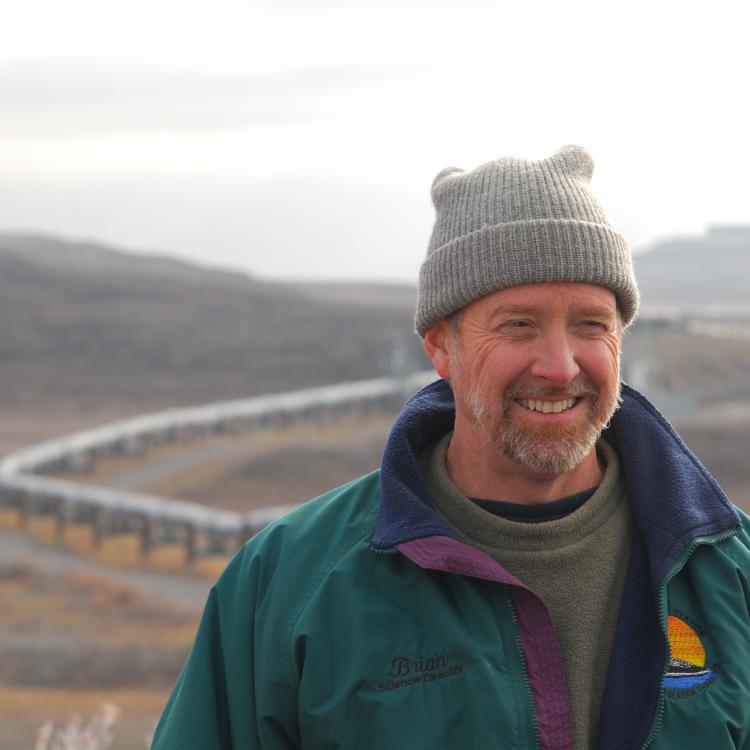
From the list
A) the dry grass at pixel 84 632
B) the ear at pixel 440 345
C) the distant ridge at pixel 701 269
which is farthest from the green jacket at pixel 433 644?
the distant ridge at pixel 701 269

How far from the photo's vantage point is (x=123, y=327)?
59.2 m

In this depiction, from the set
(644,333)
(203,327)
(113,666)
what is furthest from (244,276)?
(113,666)

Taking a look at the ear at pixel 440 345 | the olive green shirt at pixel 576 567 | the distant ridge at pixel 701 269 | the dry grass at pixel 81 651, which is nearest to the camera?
the olive green shirt at pixel 576 567

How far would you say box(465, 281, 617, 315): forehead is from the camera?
2.68 meters

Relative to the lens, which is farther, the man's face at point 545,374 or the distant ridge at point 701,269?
the distant ridge at point 701,269

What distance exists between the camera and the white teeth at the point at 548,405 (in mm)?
2670

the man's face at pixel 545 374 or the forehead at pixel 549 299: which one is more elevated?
the forehead at pixel 549 299

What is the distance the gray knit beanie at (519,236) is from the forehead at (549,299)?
16 millimetres

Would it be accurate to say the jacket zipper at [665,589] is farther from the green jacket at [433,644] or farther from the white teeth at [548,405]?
the white teeth at [548,405]

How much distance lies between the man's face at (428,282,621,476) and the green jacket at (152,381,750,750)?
0.21 meters

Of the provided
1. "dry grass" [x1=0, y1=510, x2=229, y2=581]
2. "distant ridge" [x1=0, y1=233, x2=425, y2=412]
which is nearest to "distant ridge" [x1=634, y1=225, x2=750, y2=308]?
"distant ridge" [x1=0, y1=233, x2=425, y2=412]

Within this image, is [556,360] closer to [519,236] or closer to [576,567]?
[519,236]

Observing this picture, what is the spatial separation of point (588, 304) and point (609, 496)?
41 cm

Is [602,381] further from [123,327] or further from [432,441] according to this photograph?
[123,327]
